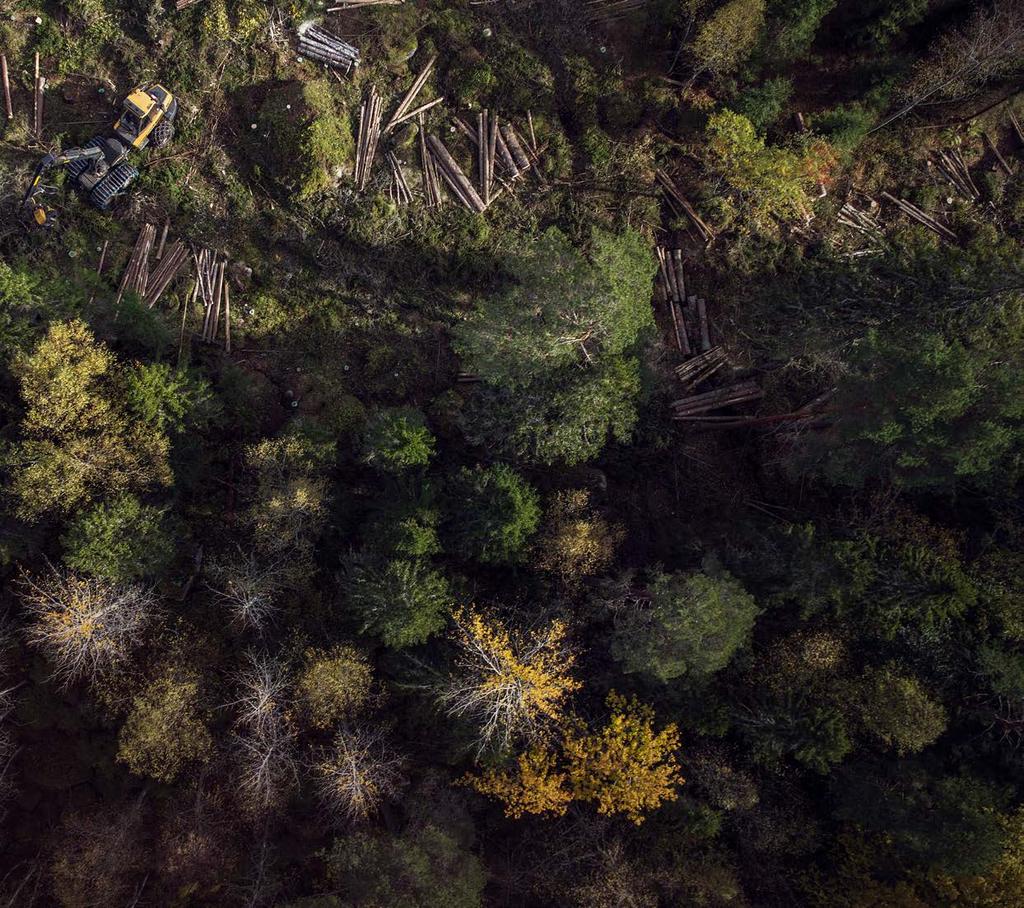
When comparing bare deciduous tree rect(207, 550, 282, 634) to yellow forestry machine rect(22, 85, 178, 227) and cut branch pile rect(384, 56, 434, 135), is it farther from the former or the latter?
cut branch pile rect(384, 56, 434, 135)

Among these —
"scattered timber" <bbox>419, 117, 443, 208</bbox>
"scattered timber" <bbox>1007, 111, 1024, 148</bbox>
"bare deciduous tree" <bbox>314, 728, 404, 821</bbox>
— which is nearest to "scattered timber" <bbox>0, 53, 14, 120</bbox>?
"scattered timber" <bbox>419, 117, 443, 208</bbox>

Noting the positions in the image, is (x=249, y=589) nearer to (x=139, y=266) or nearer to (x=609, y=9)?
(x=139, y=266)

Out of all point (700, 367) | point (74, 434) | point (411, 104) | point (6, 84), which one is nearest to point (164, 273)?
point (74, 434)

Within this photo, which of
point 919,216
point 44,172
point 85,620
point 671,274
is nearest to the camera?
point 85,620

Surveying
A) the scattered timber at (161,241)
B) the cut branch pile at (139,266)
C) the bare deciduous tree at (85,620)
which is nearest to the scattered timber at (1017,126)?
the scattered timber at (161,241)

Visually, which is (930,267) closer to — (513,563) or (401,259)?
(513,563)
